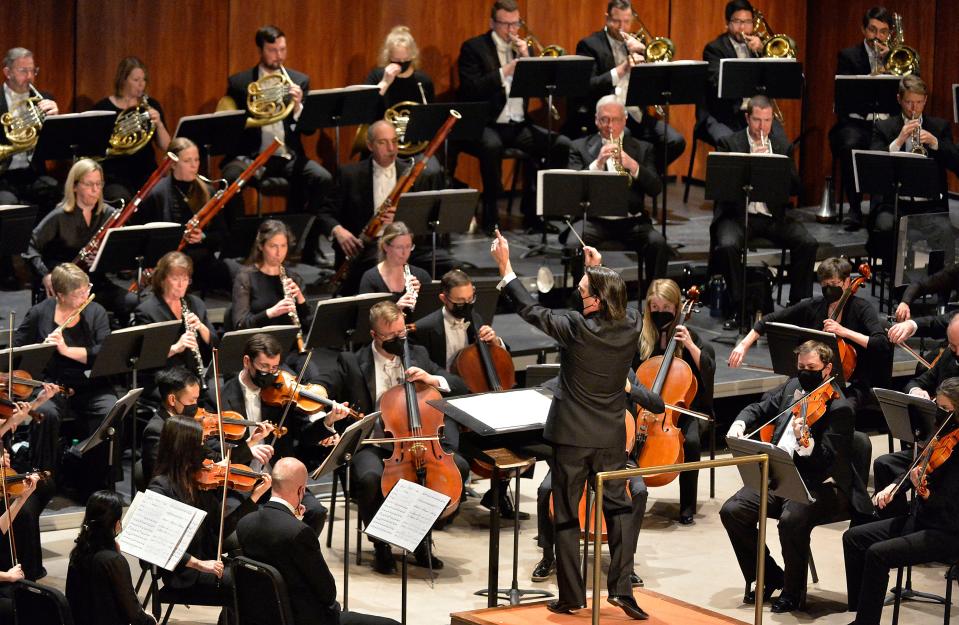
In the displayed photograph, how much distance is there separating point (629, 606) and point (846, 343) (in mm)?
2722

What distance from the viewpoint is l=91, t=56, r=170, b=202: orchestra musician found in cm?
898

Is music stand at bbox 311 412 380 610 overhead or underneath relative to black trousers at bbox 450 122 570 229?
underneath

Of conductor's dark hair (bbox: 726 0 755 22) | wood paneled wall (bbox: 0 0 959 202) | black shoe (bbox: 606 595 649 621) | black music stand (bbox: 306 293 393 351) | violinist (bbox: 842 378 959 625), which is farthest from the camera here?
conductor's dark hair (bbox: 726 0 755 22)

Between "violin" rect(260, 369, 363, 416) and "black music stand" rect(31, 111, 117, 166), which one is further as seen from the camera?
"black music stand" rect(31, 111, 117, 166)

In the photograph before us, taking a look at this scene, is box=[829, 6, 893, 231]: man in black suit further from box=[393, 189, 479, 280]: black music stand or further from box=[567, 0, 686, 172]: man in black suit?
box=[393, 189, 479, 280]: black music stand

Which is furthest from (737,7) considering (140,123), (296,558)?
(296,558)

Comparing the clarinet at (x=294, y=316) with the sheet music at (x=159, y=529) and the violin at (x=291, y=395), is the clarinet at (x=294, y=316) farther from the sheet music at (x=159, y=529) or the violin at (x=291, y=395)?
the sheet music at (x=159, y=529)

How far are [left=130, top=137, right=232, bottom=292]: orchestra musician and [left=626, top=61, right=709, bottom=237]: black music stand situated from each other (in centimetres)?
272

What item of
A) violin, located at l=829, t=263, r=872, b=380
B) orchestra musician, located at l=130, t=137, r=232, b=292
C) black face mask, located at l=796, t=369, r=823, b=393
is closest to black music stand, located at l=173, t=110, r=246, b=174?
orchestra musician, located at l=130, t=137, r=232, b=292

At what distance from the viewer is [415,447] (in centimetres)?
662

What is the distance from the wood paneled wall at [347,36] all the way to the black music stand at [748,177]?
2.73 meters

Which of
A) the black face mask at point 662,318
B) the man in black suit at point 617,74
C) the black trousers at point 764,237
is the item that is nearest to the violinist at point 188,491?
the black face mask at point 662,318

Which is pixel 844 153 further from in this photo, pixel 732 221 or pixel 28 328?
pixel 28 328

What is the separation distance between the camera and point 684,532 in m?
7.55
